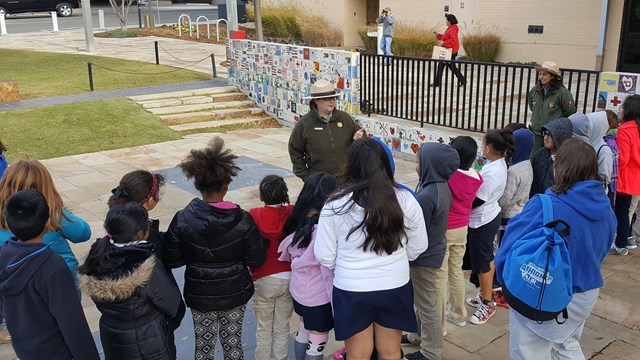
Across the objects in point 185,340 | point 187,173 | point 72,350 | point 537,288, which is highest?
point 187,173

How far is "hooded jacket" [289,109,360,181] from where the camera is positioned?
5.34m

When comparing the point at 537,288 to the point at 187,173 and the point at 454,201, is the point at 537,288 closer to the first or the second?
the point at 454,201

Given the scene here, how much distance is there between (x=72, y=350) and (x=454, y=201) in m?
2.67

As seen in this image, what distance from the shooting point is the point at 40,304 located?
3049 mm

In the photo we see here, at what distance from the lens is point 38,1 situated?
34438mm

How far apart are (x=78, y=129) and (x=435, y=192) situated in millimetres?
9977

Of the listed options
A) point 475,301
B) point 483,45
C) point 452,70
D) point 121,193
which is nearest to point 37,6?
point 483,45

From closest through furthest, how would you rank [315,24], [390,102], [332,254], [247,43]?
1. [332,254]
2. [390,102]
3. [247,43]
4. [315,24]

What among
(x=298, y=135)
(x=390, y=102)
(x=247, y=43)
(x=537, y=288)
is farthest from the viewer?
(x=247, y=43)

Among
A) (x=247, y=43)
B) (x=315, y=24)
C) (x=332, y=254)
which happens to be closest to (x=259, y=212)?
(x=332, y=254)

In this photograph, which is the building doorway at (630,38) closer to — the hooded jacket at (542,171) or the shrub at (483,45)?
the shrub at (483,45)

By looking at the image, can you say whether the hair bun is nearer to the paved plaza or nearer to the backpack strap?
the paved plaza

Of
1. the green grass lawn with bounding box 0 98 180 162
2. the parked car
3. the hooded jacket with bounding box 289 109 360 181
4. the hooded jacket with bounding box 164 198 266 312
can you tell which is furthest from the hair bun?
the parked car

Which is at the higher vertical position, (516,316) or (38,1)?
(38,1)
